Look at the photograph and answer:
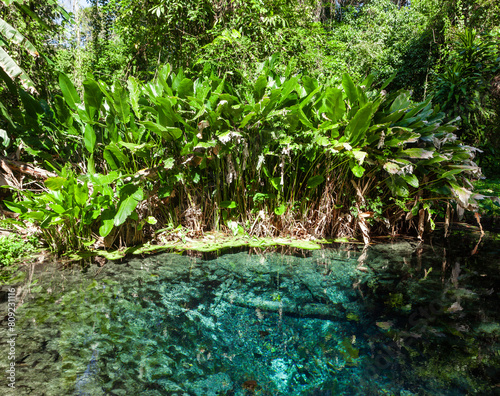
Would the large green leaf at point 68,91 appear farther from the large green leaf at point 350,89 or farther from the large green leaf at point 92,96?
the large green leaf at point 350,89

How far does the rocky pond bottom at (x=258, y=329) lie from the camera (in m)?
1.42

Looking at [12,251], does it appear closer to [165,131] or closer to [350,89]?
[165,131]

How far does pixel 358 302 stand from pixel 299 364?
778 mm

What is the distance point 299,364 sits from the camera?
5.09ft

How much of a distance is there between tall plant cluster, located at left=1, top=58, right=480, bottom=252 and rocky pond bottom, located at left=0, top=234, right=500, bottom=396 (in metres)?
0.57

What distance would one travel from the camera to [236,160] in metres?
3.26

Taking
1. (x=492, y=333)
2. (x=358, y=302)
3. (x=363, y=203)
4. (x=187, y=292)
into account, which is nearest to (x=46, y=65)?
(x=187, y=292)

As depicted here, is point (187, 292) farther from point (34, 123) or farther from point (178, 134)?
point (34, 123)

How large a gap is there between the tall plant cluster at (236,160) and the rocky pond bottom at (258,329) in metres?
0.57

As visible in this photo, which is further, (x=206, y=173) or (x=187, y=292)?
(x=206, y=173)

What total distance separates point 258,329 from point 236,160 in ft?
5.92

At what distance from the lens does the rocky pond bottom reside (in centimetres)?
142

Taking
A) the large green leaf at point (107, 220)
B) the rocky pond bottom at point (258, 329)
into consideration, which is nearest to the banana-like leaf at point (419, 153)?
the rocky pond bottom at point (258, 329)

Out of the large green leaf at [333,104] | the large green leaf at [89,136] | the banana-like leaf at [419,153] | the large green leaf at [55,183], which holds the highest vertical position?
the large green leaf at [333,104]
